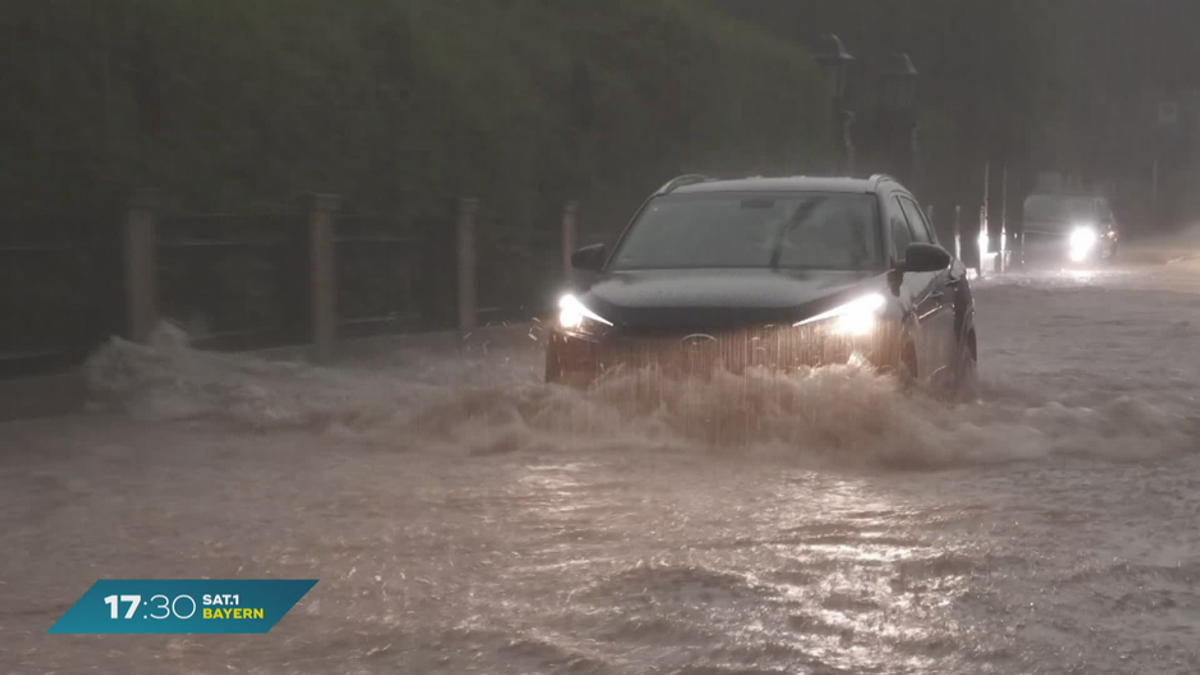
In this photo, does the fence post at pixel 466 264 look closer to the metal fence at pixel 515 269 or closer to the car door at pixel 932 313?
the metal fence at pixel 515 269

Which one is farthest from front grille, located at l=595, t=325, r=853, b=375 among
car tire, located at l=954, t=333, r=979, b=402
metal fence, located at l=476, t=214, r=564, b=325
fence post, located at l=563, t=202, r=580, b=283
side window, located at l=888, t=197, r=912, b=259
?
fence post, located at l=563, t=202, r=580, b=283

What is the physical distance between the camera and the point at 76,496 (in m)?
8.50

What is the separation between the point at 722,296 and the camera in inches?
376

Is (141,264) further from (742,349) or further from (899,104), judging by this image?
(899,104)

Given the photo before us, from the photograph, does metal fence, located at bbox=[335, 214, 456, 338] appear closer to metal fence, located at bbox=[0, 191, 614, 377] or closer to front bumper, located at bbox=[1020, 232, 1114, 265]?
metal fence, located at bbox=[0, 191, 614, 377]

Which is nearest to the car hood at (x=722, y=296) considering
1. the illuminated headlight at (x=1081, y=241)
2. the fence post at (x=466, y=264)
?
the fence post at (x=466, y=264)

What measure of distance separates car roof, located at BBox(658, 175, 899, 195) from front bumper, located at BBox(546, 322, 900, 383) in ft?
6.12

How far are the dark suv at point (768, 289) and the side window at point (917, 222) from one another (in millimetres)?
28

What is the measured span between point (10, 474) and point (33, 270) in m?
3.15

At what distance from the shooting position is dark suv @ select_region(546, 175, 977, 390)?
9.43 metres

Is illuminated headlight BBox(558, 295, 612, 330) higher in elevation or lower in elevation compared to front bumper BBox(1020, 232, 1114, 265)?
lower

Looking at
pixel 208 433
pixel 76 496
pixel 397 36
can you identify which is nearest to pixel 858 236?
pixel 208 433

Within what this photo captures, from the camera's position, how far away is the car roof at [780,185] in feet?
37.0

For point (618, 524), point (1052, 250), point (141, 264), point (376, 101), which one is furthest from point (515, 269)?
point (1052, 250)
